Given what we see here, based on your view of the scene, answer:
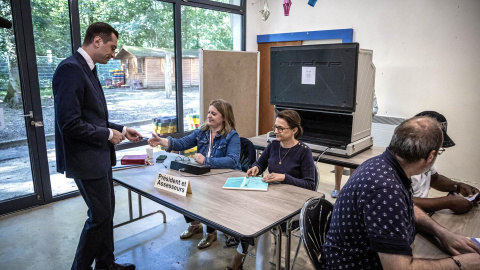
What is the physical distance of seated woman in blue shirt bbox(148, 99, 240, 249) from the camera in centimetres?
241

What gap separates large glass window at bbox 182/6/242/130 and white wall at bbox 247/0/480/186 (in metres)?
1.61

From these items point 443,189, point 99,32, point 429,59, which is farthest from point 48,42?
point 429,59

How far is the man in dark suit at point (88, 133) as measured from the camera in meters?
1.76

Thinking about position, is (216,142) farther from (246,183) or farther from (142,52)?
(142,52)

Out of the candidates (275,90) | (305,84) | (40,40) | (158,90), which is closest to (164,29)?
(158,90)

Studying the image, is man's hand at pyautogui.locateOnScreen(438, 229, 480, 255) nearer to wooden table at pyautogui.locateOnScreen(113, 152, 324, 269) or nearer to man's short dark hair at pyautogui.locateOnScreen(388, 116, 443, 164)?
man's short dark hair at pyautogui.locateOnScreen(388, 116, 443, 164)

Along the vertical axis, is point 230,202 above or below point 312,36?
below

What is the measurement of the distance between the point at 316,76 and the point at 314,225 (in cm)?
133

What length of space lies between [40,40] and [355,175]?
328cm

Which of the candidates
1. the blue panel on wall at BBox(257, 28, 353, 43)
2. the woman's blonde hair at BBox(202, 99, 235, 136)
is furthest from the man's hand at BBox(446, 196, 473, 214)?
the blue panel on wall at BBox(257, 28, 353, 43)

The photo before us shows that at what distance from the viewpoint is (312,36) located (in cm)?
496

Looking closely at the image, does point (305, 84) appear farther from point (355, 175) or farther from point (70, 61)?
point (70, 61)

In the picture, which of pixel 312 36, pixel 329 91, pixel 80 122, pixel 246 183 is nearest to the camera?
pixel 80 122

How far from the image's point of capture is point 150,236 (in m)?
2.83
